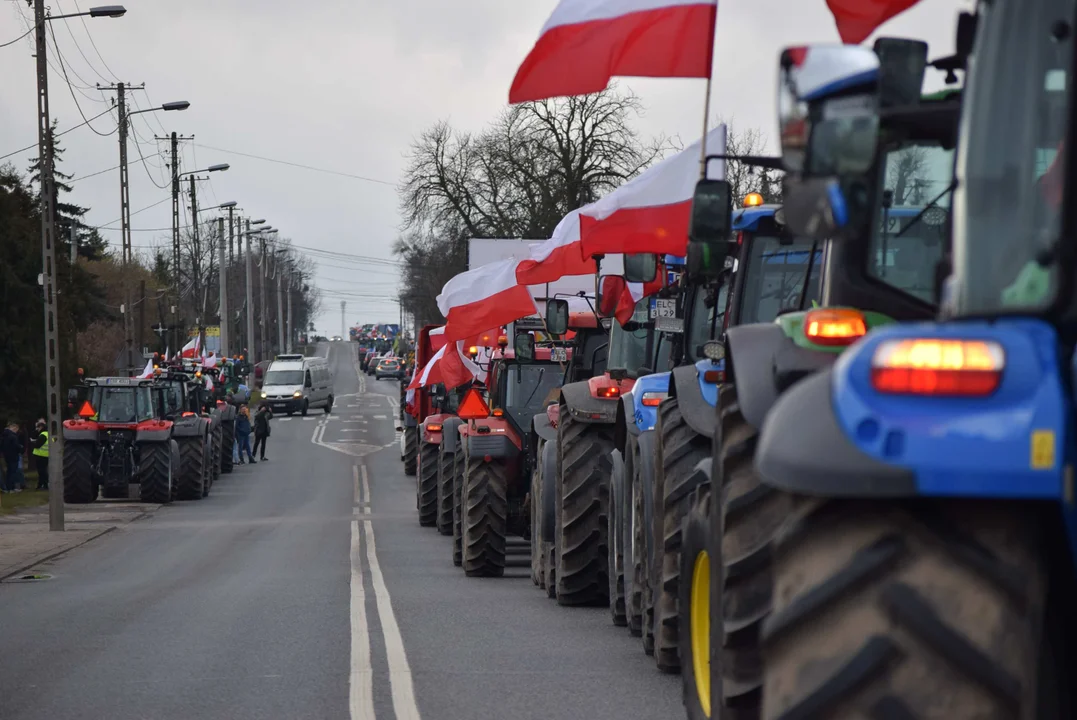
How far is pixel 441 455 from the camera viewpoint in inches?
833

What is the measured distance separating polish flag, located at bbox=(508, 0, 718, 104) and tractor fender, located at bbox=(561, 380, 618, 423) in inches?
124

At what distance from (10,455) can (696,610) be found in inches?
1298

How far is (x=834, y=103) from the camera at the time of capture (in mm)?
3320

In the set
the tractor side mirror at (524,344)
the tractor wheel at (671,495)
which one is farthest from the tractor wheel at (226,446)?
the tractor wheel at (671,495)

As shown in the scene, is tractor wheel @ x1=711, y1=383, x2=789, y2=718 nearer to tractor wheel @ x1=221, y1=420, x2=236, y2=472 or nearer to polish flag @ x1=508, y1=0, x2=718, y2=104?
polish flag @ x1=508, y1=0, x2=718, y2=104

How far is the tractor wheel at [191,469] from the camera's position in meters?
34.5

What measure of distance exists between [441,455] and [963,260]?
17796 mm

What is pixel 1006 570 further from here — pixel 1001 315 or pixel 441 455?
pixel 441 455

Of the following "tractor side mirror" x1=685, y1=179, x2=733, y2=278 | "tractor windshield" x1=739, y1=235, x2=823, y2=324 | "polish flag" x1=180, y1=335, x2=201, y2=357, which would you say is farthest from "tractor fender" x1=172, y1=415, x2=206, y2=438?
"tractor side mirror" x1=685, y1=179, x2=733, y2=278

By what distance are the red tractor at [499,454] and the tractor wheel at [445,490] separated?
9.6 inches

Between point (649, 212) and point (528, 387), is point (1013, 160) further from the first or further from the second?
point (528, 387)

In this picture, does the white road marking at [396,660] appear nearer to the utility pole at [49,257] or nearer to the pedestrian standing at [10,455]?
the utility pole at [49,257]

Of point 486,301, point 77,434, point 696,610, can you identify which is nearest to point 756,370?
point 696,610

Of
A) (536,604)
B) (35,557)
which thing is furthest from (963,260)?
(35,557)
